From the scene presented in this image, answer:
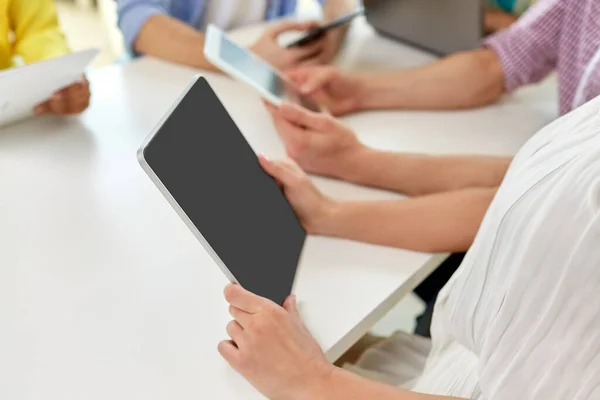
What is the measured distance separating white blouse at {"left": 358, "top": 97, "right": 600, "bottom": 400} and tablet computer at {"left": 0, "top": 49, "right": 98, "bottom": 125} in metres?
0.56

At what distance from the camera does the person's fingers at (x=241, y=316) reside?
602mm

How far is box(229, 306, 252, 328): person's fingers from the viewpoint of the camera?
602 millimetres

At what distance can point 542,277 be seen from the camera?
0.50 meters

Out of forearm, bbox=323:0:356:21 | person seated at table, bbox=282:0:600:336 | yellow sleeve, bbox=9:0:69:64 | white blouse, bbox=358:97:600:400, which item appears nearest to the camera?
white blouse, bbox=358:97:600:400

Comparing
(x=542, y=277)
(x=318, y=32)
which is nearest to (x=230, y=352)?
(x=542, y=277)

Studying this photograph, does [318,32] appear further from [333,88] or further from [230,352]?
[230,352]

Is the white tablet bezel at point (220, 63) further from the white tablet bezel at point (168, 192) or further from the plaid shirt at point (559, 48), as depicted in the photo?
the plaid shirt at point (559, 48)

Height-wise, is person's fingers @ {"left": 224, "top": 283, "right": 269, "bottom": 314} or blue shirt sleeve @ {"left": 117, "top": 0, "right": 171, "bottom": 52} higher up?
blue shirt sleeve @ {"left": 117, "top": 0, "right": 171, "bottom": 52}

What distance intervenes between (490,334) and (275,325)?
189 millimetres

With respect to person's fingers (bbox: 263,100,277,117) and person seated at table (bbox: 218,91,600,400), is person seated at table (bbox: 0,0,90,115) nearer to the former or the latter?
person's fingers (bbox: 263,100,277,117)

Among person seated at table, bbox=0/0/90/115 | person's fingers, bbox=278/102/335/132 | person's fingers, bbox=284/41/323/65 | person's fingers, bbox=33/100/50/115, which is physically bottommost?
person's fingers, bbox=284/41/323/65

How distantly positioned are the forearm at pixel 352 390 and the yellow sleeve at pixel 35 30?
0.76 metres

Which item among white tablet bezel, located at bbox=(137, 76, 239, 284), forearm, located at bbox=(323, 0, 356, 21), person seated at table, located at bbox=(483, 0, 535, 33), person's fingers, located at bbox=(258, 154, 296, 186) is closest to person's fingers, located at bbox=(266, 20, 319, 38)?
forearm, located at bbox=(323, 0, 356, 21)

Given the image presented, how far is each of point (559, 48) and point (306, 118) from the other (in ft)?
1.38
